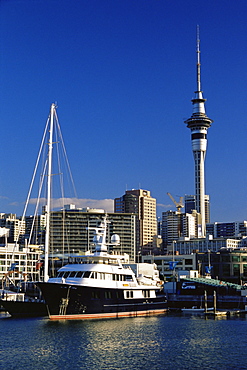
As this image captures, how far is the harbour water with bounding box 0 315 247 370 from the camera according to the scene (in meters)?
40.1

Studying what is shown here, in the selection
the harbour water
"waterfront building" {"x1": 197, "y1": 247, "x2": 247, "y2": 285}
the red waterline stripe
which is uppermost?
"waterfront building" {"x1": 197, "y1": 247, "x2": 247, "y2": 285}

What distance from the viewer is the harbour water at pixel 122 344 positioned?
40062 mm

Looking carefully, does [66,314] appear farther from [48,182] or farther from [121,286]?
[48,182]

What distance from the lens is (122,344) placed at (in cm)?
4788

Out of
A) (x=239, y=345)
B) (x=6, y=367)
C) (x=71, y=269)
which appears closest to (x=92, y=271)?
(x=71, y=269)

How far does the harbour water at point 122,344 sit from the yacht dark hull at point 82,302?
147 centimetres

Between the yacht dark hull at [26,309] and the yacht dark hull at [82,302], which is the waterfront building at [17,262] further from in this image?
the yacht dark hull at [82,302]

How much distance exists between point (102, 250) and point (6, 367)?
34.4m

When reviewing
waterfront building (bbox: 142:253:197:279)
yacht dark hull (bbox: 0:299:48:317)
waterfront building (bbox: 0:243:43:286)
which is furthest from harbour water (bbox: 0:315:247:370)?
waterfront building (bbox: 142:253:197:279)

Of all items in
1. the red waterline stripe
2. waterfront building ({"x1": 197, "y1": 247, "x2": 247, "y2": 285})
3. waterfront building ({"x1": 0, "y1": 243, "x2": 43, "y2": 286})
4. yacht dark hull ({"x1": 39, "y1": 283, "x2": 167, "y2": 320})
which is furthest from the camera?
waterfront building ({"x1": 197, "y1": 247, "x2": 247, "y2": 285})

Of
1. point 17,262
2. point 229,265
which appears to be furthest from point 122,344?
point 229,265

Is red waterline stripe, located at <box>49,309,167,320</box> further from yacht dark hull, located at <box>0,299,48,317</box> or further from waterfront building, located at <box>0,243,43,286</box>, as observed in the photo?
waterfront building, located at <box>0,243,43,286</box>

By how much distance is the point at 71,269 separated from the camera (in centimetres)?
6606

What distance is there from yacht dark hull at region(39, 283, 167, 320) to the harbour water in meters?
1.47
